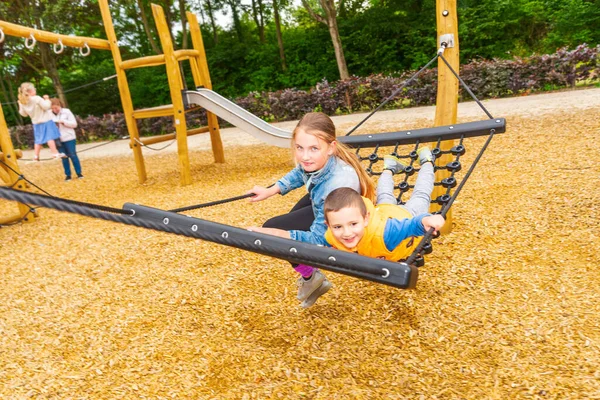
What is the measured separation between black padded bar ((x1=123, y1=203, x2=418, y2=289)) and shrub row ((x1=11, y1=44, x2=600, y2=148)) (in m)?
8.90

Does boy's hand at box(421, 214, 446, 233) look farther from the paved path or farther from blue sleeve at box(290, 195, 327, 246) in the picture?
the paved path

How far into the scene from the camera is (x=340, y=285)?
9.24 feet

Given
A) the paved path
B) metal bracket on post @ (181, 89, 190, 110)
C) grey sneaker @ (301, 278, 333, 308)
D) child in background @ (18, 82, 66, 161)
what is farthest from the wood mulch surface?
the paved path

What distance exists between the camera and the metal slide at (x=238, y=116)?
18.4 feet

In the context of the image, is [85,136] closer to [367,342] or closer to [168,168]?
[168,168]

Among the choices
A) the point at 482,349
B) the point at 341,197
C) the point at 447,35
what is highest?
the point at 447,35

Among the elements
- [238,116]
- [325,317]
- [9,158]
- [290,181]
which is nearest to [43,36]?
[9,158]

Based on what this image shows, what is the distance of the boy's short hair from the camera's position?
1771mm

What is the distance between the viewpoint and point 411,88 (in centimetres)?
1030

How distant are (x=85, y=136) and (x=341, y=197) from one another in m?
13.6

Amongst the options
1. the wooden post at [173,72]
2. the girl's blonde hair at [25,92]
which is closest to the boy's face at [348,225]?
the wooden post at [173,72]

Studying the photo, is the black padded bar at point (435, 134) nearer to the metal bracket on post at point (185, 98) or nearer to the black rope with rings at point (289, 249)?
the black rope with rings at point (289, 249)

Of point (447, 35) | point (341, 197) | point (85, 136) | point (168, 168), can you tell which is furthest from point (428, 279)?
point (85, 136)

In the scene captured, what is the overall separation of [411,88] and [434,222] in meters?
9.27
